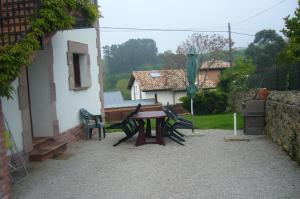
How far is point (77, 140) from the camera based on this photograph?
33.3 feet

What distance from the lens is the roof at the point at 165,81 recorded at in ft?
118

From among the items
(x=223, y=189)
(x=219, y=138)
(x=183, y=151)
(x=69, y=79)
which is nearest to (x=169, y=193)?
(x=223, y=189)

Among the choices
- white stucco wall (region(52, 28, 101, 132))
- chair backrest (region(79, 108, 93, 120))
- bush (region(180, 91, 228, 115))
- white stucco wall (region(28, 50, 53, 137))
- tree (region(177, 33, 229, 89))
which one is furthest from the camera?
tree (region(177, 33, 229, 89))

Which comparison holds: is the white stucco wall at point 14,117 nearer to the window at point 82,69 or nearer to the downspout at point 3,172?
the downspout at point 3,172

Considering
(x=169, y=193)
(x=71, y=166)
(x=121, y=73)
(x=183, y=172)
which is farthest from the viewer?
(x=121, y=73)

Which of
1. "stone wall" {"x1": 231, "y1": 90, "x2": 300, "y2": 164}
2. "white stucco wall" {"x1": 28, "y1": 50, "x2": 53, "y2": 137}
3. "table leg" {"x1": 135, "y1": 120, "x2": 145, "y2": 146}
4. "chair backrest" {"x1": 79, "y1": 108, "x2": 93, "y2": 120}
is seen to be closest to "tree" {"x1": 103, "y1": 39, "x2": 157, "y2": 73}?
"chair backrest" {"x1": 79, "y1": 108, "x2": 93, "y2": 120}

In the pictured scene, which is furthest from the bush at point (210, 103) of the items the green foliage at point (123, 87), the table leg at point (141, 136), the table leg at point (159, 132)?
the green foliage at point (123, 87)

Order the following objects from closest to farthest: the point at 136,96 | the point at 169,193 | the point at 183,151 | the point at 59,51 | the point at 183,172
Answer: the point at 169,193
the point at 183,172
the point at 183,151
the point at 59,51
the point at 136,96

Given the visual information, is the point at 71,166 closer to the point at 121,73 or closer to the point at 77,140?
the point at 77,140

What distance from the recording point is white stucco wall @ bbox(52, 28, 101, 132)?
9.00 meters

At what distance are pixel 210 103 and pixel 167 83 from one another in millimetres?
21001

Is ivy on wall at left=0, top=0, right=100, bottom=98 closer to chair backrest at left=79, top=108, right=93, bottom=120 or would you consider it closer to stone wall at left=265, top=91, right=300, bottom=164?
chair backrest at left=79, top=108, right=93, bottom=120

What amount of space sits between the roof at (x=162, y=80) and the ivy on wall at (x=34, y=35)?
92.7ft

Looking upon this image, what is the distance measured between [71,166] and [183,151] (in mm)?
2576
